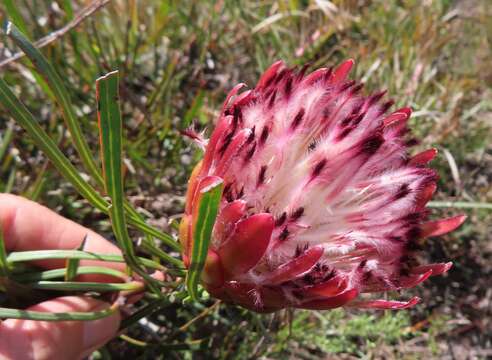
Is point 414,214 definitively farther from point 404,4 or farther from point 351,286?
point 404,4

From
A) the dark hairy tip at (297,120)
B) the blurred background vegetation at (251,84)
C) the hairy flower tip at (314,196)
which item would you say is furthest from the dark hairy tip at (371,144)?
the blurred background vegetation at (251,84)

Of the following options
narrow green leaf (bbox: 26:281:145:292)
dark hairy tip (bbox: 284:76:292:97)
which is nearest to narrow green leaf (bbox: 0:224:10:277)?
narrow green leaf (bbox: 26:281:145:292)

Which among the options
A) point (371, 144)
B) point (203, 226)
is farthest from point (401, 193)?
point (203, 226)

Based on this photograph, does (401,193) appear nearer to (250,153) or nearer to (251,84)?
(250,153)

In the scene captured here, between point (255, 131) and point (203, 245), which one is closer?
point (203, 245)

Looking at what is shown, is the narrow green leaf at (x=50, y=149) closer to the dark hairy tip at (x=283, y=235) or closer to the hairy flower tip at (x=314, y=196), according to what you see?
the hairy flower tip at (x=314, y=196)

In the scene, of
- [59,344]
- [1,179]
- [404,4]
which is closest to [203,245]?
[59,344]
